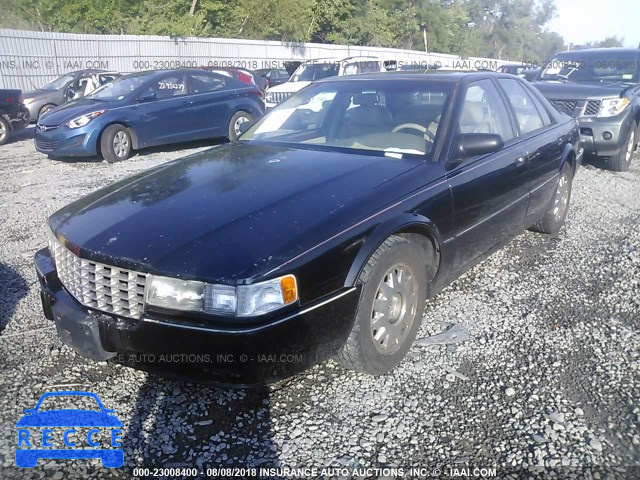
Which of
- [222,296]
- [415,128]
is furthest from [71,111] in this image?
[222,296]

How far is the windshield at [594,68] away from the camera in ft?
29.5

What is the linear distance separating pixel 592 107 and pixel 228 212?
693 cm

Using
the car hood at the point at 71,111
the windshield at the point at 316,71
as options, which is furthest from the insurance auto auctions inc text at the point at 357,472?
the windshield at the point at 316,71

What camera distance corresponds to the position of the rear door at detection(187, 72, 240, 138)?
10367 mm

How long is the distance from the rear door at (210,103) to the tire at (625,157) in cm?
677

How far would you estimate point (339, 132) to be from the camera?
156 inches

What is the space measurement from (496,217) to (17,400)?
125 inches

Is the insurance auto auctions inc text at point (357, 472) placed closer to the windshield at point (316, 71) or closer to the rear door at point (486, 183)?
the rear door at point (486, 183)

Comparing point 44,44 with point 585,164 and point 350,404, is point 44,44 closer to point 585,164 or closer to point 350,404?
point 585,164

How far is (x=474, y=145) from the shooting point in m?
3.51

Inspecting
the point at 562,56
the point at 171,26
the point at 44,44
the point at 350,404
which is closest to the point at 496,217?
the point at 350,404

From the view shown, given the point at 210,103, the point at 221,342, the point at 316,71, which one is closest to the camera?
the point at 221,342

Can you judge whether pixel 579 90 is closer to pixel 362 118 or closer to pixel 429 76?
pixel 429 76

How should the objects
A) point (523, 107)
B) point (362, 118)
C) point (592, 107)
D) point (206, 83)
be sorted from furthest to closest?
1. point (206, 83)
2. point (592, 107)
3. point (523, 107)
4. point (362, 118)
